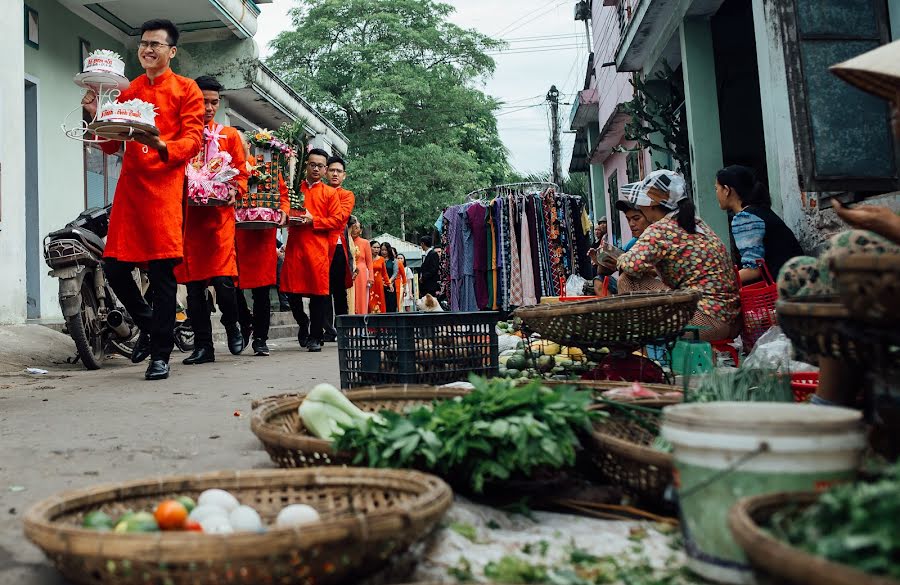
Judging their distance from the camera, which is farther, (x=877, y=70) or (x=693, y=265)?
(x=693, y=265)

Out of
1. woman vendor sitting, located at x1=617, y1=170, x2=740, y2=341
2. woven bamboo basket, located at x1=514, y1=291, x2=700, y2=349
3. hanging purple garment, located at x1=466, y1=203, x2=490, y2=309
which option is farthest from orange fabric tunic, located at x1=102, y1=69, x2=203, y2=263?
hanging purple garment, located at x1=466, y1=203, x2=490, y2=309

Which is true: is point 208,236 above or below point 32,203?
below

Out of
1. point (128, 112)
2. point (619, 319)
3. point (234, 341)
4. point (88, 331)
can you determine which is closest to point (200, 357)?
point (88, 331)

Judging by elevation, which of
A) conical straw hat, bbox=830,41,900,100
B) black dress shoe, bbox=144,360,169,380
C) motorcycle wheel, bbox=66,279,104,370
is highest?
conical straw hat, bbox=830,41,900,100

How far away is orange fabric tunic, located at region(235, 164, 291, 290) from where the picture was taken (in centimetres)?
753

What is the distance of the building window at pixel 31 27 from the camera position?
8.51 m

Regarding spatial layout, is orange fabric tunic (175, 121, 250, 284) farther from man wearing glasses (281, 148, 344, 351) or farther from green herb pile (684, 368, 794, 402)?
green herb pile (684, 368, 794, 402)

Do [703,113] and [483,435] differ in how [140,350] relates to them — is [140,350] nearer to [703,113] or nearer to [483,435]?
[483,435]

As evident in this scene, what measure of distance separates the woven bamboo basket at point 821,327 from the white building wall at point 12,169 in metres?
6.73

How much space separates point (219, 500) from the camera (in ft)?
5.73

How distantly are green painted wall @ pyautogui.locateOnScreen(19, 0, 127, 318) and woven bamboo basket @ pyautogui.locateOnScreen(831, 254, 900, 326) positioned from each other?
884 centimetres

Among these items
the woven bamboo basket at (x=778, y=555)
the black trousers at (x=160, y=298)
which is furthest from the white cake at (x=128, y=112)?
the woven bamboo basket at (x=778, y=555)

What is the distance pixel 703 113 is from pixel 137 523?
7.39 metres

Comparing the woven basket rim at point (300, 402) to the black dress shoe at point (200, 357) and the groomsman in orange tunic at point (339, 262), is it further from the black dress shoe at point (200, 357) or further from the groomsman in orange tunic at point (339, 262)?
the groomsman in orange tunic at point (339, 262)
